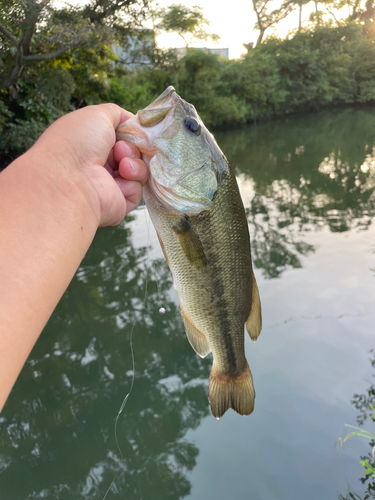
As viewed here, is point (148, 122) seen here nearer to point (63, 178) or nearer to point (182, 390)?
point (63, 178)

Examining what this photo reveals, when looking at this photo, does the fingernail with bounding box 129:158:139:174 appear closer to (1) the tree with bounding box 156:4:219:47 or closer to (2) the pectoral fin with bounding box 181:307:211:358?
(2) the pectoral fin with bounding box 181:307:211:358

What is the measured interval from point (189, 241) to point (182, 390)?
287 centimetres

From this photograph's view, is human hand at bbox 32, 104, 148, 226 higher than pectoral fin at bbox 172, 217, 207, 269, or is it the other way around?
human hand at bbox 32, 104, 148, 226

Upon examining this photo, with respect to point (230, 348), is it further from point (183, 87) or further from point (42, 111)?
point (183, 87)

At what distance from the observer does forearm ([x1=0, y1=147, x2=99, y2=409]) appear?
801mm

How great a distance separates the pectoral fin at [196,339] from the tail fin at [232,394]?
0.13 meters

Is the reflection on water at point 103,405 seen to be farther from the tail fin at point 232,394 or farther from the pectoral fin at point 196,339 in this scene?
the pectoral fin at point 196,339

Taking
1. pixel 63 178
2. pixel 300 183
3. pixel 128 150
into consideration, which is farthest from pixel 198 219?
pixel 300 183

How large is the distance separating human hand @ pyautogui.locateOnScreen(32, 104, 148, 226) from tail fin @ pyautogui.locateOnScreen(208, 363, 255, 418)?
37.5 inches

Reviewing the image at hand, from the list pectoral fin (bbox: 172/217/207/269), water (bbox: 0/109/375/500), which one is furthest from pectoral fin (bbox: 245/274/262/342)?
water (bbox: 0/109/375/500)

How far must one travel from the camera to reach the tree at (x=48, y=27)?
743 centimetres

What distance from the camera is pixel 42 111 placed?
32.4ft

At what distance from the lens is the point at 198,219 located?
1463mm

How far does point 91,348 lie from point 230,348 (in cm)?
319
